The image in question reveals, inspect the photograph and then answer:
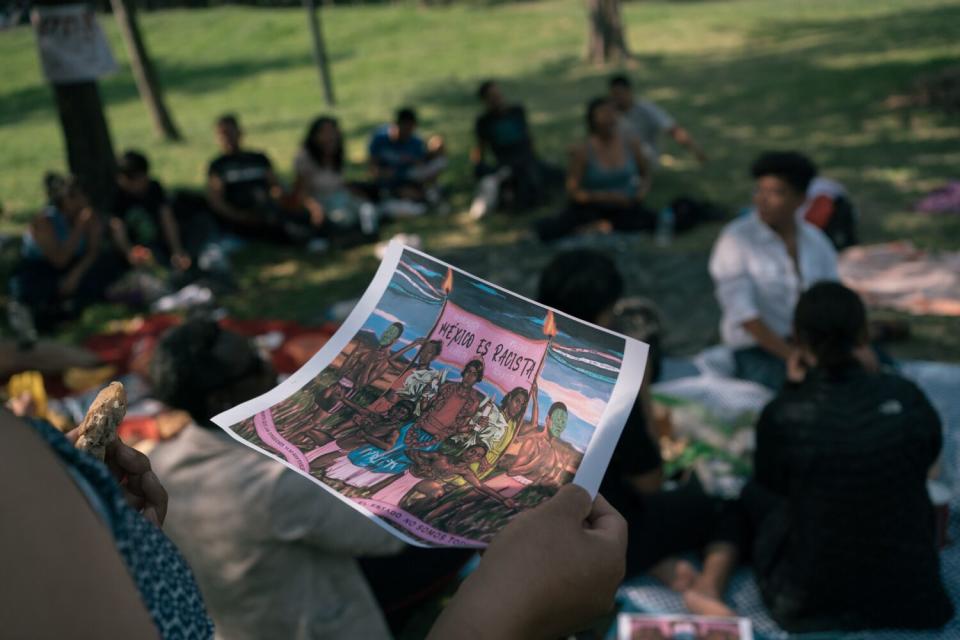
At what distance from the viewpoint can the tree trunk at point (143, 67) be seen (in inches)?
428

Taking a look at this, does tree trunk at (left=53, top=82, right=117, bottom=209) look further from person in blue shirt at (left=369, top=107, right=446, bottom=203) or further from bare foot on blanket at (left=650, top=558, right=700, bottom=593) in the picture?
bare foot on blanket at (left=650, top=558, right=700, bottom=593)

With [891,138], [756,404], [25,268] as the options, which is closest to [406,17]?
[891,138]

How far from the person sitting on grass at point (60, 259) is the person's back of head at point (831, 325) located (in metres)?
4.90

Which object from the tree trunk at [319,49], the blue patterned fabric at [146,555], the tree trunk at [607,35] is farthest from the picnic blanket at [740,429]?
the tree trunk at [607,35]

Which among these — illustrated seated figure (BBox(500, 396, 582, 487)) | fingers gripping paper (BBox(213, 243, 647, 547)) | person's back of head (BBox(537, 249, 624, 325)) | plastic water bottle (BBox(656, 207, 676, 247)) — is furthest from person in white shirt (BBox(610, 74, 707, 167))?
illustrated seated figure (BBox(500, 396, 582, 487))

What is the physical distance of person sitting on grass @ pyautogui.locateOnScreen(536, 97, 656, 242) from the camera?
686cm

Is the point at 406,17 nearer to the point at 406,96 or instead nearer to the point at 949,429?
the point at 406,96

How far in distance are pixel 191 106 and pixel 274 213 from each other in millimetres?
9454

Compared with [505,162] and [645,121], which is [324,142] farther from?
[645,121]

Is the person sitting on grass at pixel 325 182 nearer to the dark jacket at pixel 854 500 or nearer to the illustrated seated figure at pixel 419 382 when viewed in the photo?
the dark jacket at pixel 854 500

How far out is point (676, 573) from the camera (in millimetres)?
2998

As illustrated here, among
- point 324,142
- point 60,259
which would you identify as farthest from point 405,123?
point 60,259

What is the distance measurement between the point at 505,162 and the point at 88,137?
133 inches

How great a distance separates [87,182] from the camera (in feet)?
23.0
